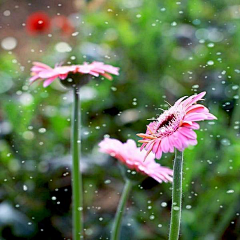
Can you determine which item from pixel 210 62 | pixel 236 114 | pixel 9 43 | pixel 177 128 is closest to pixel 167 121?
pixel 177 128

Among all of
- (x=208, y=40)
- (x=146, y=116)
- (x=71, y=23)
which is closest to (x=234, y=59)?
(x=208, y=40)

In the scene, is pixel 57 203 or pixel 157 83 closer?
pixel 57 203

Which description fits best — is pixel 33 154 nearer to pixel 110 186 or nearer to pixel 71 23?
pixel 110 186

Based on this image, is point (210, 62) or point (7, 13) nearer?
point (210, 62)

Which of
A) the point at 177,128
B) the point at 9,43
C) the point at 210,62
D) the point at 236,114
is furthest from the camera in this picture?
the point at 9,43

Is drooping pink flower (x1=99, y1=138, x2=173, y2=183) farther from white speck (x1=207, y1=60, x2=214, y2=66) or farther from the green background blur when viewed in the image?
white speck (x1=207, y1=60, x2=214, y2=66)

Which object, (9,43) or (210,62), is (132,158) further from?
(9,43)

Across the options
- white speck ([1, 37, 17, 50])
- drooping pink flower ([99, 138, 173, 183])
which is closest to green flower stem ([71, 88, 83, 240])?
drooping pink flower ([99, 138, 173, 183])
